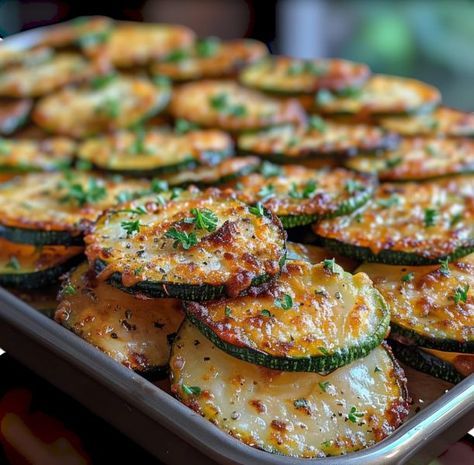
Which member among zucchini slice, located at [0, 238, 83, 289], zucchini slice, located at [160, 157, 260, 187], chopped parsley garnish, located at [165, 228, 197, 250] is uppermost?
chopped parsley garnish, located at [165, 228, 197, 250]

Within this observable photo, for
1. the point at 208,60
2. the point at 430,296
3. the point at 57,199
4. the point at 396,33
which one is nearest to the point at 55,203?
the point at 57,199

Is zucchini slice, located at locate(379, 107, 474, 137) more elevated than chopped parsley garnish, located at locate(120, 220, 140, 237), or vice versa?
chopped parsley garnish, located at locate(120, 220, 140, 237)

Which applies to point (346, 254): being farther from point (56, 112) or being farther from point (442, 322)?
point (56, 112)

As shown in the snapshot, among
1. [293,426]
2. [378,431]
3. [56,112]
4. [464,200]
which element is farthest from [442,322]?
[56,112]

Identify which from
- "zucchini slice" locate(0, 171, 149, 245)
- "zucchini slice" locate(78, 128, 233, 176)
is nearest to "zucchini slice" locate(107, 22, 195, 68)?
"zucchini slice" locate(78, 128, 233, 176)

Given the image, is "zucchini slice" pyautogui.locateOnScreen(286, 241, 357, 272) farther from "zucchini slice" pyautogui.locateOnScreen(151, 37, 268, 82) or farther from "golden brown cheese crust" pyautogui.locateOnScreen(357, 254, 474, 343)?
"zucchini slice" pyautogui.locateOnScreen(151, 37, 268, 82)

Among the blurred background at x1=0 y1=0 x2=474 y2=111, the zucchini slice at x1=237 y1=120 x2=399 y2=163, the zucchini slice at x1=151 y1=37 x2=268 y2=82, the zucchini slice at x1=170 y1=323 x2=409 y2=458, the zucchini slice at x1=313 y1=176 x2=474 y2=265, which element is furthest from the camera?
the blurred background at x1=0 y1=0 x2=474 y2=111
